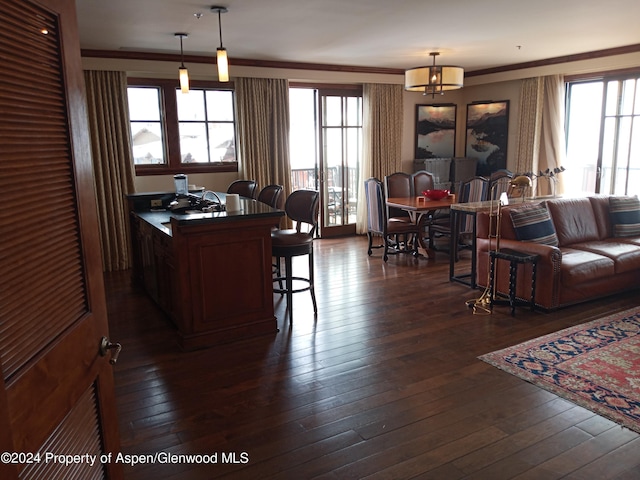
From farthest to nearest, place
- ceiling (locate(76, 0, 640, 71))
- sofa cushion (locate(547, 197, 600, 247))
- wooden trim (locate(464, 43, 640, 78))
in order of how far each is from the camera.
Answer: wooden trim (locate(464, 43, 640, 78)), sofa cushion (locate(547, 197, 600, 247)), ceiling (locate(76, 0, 640, 71))

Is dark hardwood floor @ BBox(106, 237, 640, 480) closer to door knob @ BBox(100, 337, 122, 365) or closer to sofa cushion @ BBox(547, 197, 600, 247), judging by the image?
sofa cushion @ BBox(547, 197, 600, 247)

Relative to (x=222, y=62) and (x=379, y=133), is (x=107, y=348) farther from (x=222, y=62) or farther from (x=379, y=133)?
(x=379, y=133)

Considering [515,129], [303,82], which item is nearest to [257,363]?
[303,82]

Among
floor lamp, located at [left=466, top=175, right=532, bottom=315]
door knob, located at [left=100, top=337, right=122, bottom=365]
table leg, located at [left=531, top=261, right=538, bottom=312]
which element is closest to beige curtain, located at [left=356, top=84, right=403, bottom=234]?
floor lamp, located at [left=466, top=175, right=532, bottom=315]

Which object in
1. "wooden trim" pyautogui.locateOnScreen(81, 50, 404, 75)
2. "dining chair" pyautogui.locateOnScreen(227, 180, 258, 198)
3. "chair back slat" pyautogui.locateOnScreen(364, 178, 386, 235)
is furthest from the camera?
"chair back slat" pyautogui.locateOnScreen(364, 178, 386, 235)

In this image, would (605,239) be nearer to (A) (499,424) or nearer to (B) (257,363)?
(A) (499,424)

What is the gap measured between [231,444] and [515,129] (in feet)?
23.2

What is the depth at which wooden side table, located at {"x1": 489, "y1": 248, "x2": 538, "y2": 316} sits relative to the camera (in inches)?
169

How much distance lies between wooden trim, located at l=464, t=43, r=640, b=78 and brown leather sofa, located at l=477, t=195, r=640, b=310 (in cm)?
214

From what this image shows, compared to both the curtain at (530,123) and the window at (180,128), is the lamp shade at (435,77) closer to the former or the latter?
the curtain at (530,123)

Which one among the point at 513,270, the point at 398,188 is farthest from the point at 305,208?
the point at 398,188

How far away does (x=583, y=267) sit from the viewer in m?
4.34

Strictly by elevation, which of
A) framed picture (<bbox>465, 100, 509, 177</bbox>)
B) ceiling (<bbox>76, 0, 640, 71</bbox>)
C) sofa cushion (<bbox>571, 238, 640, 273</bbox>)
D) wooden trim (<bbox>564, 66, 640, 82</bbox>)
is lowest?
sofa cushion (<bbox>571, 238, 640, 273</bbox>)

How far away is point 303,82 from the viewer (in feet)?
24.2
